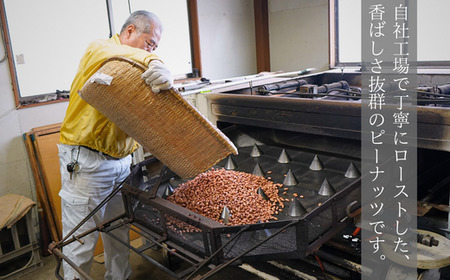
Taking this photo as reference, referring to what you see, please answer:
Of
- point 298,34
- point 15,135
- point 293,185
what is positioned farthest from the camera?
point 298,34

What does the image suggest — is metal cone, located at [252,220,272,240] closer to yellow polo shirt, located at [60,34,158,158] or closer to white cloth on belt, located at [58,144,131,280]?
yellow polo shirt, located at [60,34,158,158]

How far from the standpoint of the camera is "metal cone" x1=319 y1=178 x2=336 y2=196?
1696mm

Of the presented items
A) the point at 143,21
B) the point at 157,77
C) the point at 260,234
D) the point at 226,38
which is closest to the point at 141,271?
the point at 260,234

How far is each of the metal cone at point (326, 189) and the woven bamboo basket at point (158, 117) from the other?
54 cm

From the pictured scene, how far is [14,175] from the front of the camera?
3041 millimetres

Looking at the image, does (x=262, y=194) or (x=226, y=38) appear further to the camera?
(x=226, y=38)

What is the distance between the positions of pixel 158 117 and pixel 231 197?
53 centimetres

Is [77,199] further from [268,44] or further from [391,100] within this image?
[268,44]

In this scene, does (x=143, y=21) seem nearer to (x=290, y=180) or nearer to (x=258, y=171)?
(x=258, y=171)

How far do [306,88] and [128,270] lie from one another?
1740mm

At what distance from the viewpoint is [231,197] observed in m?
Result: 1.70

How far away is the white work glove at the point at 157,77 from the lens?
1.33 metres

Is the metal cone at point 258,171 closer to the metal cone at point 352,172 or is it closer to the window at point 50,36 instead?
the metal cone at point 352,172

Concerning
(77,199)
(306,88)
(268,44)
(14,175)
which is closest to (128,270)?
(77,199)
